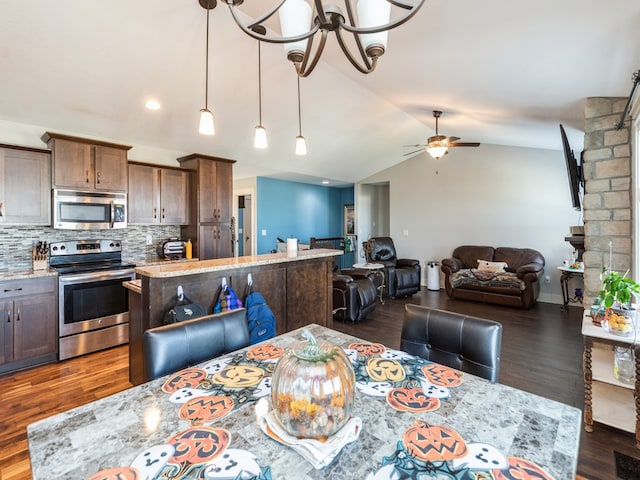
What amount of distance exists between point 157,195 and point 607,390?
5092 millimetres

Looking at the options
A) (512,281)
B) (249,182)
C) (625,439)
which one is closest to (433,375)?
(625,439)

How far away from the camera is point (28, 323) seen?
2.99 metres

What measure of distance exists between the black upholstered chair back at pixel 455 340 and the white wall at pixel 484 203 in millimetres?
5265

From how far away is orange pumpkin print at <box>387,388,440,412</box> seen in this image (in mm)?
1015

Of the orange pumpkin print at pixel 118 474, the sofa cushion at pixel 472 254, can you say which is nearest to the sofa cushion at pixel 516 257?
the sofa cushion at pixel 472 254

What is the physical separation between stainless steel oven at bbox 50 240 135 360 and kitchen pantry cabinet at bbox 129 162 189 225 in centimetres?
65

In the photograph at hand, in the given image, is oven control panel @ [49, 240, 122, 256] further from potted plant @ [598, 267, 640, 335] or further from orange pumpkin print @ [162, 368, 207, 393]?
potted plant @ [598, 267, 640, 335]

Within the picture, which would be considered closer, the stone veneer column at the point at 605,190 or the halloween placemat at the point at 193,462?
the halloween placemat at the point at 193,462

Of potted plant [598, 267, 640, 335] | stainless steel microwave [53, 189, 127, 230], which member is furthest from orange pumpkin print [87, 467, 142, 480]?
stainless steel microwave [53, 189, 127, 230]

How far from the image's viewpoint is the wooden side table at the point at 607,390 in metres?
1.91

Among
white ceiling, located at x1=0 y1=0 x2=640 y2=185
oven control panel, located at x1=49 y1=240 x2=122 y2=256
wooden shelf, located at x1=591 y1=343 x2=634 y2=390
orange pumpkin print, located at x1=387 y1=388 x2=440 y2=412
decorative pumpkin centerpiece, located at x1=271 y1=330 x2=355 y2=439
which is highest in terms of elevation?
white ceiling, located at x1=0 y1=0 x2=640 y2=185

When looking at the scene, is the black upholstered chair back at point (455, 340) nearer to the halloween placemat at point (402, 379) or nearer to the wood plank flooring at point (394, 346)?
the halloween placemat at point (402, 379)

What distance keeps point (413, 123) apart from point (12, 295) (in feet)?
19.5

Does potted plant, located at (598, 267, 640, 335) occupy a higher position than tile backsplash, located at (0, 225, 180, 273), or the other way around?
tile backsplash, located at (0, 225, 180, 273)
